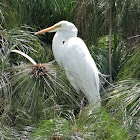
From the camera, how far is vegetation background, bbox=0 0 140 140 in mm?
1334

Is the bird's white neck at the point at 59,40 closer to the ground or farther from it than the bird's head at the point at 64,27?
closer to the ground

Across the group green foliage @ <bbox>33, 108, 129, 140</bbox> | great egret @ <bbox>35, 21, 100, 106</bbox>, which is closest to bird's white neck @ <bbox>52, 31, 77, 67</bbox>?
great egret @ <bbox>35, 21, 100, 106</bbox>

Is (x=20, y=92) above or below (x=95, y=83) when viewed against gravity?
above

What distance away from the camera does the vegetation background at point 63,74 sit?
1.33m

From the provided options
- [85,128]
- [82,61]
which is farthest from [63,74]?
[82,61]

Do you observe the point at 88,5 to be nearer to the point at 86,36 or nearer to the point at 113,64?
the point at 86,36

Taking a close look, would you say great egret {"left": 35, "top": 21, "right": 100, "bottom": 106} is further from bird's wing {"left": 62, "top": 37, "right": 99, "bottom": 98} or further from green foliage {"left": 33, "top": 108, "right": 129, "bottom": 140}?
green foliage {"left": 33, "top": 108, "right": 129, "bottom": 140}

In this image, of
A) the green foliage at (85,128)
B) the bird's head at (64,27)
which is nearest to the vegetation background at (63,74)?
the green foliage at (85,128)

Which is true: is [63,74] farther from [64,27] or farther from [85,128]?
[64,27]

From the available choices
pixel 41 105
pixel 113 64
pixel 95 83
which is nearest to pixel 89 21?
pixel 113 64

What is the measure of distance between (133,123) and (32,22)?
1.61 m

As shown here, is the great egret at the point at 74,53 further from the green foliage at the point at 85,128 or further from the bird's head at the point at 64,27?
the green foliage at the point at 85,128

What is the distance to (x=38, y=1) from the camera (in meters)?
2.86

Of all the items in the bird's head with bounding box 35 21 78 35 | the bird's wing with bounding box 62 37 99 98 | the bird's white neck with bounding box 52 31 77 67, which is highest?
the bird's head with bounding box 35 21 78 35
